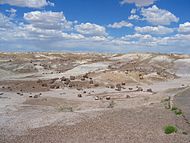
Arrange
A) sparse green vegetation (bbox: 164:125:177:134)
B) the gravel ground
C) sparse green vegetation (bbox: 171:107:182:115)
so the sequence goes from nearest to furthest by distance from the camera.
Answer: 1. the gravel ground
2. sparse green vegetation (bbox: 164:125:177:134)
3. sparse green vegetation (bbox: 171:107:182:115)

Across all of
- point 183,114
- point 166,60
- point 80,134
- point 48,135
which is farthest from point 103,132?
point 166,60

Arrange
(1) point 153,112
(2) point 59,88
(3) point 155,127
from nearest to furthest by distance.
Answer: (3) point 155,127
(1) point 153,112
(2) point 59,88

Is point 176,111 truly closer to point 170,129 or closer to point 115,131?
point 170,129

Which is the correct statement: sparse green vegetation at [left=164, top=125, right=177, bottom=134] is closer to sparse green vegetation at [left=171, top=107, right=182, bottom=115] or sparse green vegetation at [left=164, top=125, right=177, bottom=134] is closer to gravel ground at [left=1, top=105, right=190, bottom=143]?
gravel ground at [left=1, top=105, right=190, bottom=143]

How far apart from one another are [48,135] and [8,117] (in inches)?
322

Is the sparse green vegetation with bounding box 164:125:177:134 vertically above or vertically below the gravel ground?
above

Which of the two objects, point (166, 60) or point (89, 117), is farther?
point (166, 60)

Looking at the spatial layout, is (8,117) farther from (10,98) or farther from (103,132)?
(10,98)

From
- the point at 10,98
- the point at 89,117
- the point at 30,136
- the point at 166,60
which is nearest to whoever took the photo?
the point at 30,136

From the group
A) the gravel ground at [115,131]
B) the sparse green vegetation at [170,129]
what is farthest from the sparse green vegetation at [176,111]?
the sparse green vegetation at [170,129]

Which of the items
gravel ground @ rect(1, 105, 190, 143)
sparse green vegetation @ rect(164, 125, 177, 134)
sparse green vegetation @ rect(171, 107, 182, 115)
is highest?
sparse green vegetation @ rect(164, 125, 177, 134)

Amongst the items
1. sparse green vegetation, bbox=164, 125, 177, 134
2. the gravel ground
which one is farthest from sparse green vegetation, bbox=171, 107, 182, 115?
sparse green vegetation, bbox=164, 125, 177, 134

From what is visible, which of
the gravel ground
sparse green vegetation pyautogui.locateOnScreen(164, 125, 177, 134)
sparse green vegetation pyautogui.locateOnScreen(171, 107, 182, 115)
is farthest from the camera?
sparse green vegetation pyautogui.locateOnScreen(171, 107, 182, 115)

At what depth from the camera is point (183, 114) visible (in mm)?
29734
